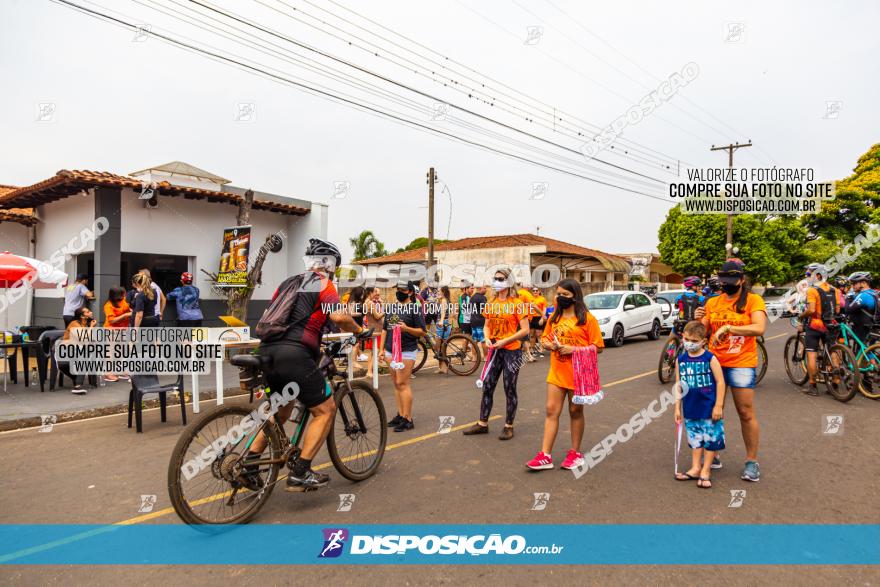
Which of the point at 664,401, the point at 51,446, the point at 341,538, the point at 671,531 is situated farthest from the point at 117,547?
the point at 664,401

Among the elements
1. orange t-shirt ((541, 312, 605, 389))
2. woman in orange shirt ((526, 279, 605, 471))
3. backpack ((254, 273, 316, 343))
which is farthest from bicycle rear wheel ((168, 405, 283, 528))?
orange t-shirt ((541, 312, 605, 389))

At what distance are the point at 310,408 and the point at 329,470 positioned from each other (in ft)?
4.03

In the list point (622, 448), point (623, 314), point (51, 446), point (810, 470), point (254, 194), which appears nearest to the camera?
point (810, 470)

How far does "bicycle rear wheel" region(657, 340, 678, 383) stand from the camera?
9.41 metres

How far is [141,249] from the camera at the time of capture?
42.2 ft

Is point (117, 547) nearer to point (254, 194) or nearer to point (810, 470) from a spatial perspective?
point (810, 470)

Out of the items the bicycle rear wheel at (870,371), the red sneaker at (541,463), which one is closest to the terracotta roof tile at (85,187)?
the red sneaker at (541,463)

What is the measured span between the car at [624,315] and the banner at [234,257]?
404 inches

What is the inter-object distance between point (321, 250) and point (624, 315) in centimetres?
1430

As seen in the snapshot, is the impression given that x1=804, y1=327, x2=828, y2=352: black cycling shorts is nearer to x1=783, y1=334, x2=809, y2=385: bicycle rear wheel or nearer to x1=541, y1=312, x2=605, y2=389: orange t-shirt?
x1=783, y1=334, x2=809, y2=385: bicycle rear wheel

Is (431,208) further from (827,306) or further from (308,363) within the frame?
(308,363)

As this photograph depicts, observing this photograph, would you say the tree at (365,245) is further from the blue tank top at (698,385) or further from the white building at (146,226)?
the blue tank top at (698,385)

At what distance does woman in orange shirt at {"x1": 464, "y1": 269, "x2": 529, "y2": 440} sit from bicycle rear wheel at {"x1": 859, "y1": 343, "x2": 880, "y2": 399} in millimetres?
5925

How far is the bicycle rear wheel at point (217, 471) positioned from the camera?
139 inches
